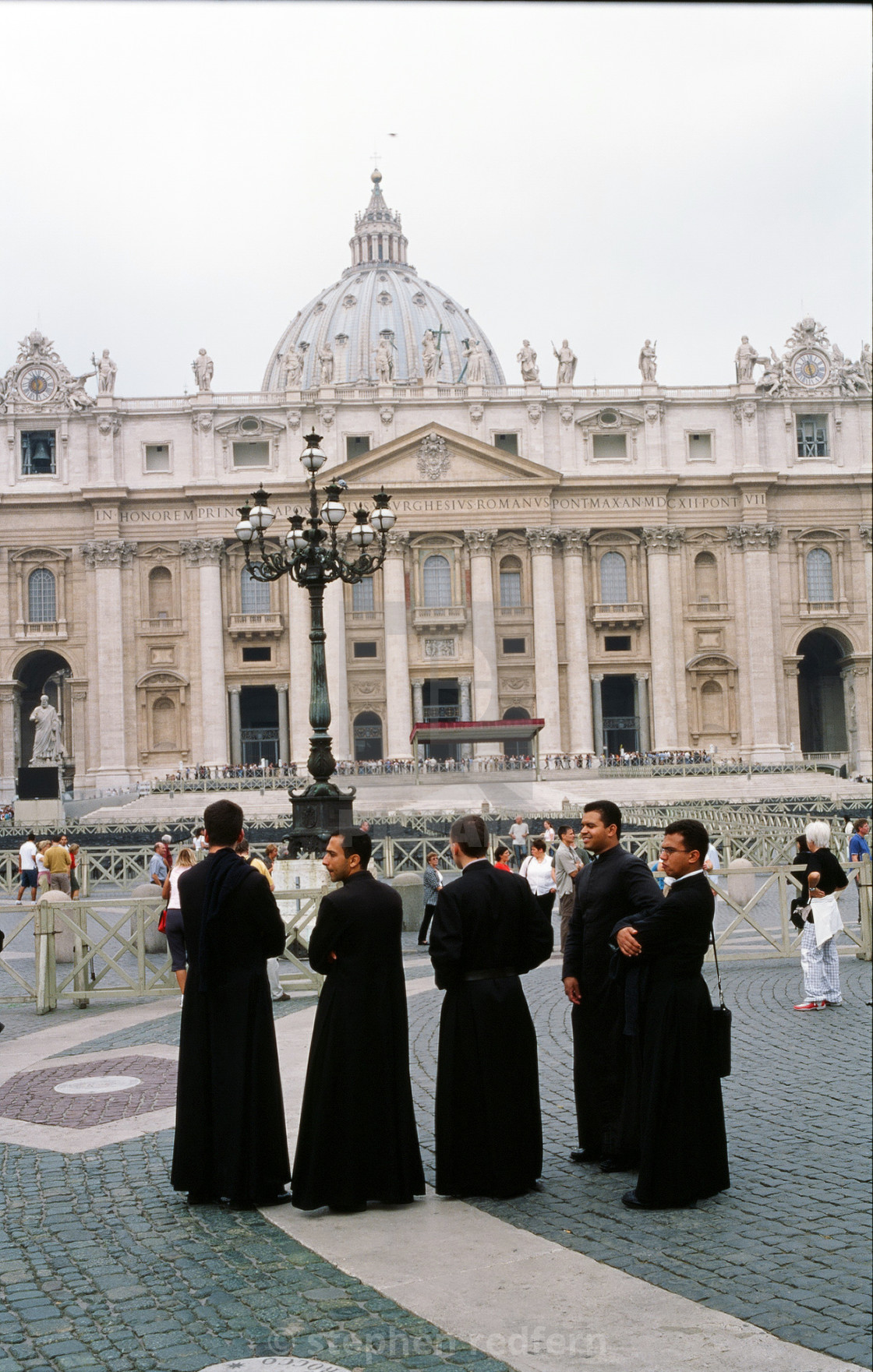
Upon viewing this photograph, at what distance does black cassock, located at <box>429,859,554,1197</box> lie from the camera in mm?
6320

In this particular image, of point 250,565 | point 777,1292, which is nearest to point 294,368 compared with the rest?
point 250,565

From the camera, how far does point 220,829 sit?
21.4ft

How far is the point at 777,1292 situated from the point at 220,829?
3.29 m

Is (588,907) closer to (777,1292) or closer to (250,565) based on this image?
(777,1292)

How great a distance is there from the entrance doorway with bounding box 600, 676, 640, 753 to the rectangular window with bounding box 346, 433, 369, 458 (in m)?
15.7

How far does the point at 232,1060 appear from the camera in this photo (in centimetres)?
627

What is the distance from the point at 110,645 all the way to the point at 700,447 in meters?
29.1

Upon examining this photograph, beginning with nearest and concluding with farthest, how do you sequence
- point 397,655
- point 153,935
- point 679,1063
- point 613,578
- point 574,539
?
point 679,1063, point 153,935, point 397,655, point 574,539, point 613,578

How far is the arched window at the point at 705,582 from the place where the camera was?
6056 cm

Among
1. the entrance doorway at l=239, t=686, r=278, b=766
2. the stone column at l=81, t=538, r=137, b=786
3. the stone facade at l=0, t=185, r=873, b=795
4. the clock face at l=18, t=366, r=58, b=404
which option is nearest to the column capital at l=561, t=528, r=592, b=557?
the stone facade at l=0, t=185, r=873, b=795

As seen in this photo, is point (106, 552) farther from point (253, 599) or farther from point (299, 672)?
point (299, 672)

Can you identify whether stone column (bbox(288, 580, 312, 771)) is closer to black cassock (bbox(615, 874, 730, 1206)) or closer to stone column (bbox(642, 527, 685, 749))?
stone column (bbox(642, 527, 685, 749))

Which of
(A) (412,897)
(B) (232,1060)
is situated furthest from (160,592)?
(B) (232,1060)

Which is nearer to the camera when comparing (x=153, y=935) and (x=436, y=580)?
(x=153, y=935)
